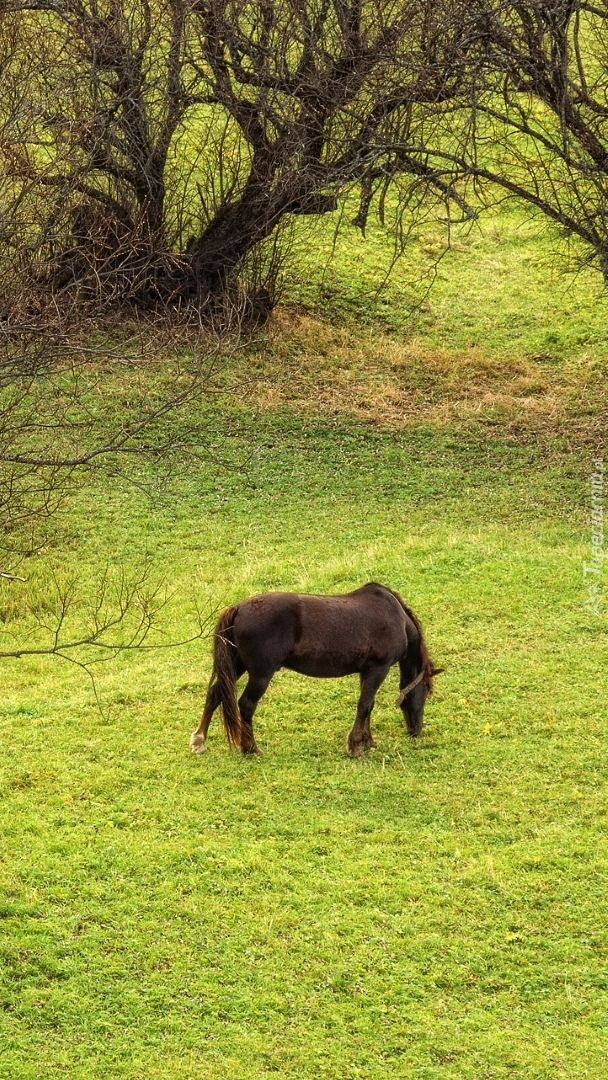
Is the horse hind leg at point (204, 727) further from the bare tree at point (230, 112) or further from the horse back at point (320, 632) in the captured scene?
the bare tree at point (230, 112)

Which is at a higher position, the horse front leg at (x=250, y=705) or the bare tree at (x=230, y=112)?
the bare tree at (x=230, y=112)

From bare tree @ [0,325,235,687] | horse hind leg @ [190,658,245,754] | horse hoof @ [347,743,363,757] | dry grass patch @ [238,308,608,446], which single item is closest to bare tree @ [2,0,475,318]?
dry grass patch @ [238,308,608,446]

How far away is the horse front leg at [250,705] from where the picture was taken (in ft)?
30.5

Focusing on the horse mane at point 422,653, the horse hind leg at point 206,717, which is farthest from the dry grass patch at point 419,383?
the horse hind leg at point 206,717

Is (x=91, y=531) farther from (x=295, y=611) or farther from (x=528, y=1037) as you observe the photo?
(x=528, y=1037)

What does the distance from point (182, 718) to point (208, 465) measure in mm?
6712

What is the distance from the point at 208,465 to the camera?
1655cm

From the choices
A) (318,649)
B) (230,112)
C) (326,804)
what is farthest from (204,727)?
(230,112)

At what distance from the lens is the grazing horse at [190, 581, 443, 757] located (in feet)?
30.2

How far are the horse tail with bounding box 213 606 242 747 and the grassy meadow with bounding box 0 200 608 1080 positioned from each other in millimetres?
442

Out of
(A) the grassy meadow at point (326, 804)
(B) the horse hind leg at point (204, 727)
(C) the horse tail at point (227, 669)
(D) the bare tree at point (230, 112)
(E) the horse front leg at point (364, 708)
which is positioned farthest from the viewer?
(D) the bare tree at point (230, 112)

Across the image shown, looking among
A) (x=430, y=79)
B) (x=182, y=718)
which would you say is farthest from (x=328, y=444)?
(x=182, y=718)

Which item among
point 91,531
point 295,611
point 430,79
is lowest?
point 91,531

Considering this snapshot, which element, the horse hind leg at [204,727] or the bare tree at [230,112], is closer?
the horse hind leg at [204,727]
